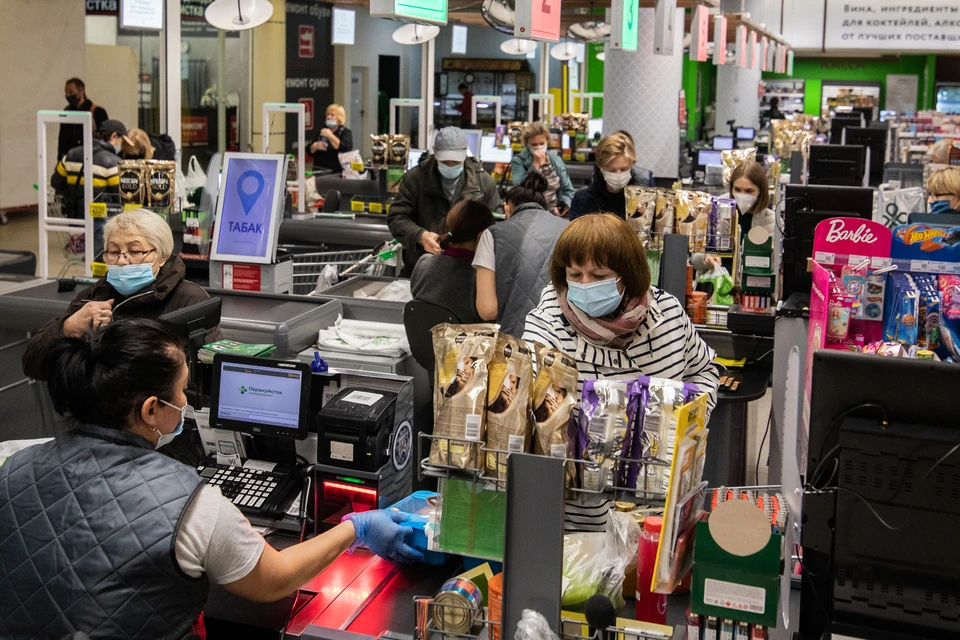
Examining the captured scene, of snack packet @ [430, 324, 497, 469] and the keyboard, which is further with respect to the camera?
the keyboard

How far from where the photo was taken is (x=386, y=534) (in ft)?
8.60

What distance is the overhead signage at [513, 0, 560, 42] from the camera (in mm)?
5410

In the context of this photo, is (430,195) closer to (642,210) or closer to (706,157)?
(642,210)

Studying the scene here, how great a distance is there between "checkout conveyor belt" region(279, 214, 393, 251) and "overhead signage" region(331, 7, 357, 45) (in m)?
7.25

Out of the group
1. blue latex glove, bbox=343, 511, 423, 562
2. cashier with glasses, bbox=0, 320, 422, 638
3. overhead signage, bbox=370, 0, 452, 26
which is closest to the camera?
cashier with glasses, bbox=0, 320, 422, 638

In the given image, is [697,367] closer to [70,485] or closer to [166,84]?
[70,485]

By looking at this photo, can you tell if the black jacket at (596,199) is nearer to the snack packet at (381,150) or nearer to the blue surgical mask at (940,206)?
the blue surgical mask at (940,206)

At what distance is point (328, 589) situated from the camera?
8.58ft

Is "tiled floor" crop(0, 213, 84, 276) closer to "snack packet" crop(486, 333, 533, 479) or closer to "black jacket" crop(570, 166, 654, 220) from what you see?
"black jacket" crop(570, 166, 654, 220)

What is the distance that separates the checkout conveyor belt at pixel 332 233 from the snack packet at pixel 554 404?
7.25 metres

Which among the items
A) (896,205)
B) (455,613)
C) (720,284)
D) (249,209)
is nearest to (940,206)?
(896,205)

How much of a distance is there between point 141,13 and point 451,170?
219 inches

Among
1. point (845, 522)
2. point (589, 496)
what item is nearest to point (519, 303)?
point (589, 496)

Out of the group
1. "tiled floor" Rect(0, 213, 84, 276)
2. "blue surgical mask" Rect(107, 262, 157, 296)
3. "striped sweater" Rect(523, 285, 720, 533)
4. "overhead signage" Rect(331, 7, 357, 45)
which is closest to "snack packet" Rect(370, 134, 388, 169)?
"tiled floor" Rect(0, 213, 84, 276)
